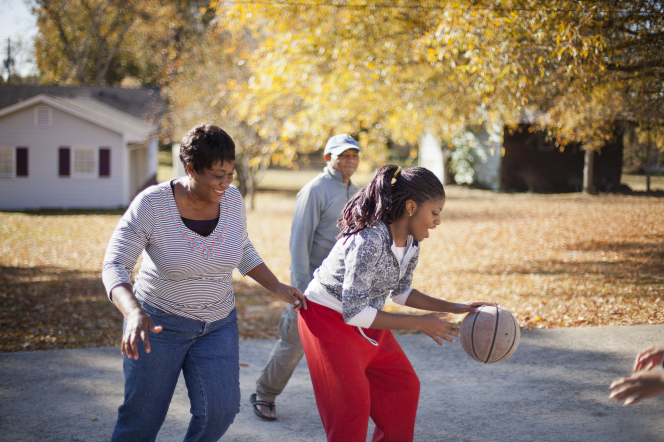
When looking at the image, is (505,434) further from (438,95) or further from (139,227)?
(438,95)

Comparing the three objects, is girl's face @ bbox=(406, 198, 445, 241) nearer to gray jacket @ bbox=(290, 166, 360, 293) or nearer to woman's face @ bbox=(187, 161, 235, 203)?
woman's face @ bbox=(187, 161, 235, 203)

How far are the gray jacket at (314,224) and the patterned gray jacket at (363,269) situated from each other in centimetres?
133

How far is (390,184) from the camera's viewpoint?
285 centimetres

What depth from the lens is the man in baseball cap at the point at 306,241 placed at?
13.9ft

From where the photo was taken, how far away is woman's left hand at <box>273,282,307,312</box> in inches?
120

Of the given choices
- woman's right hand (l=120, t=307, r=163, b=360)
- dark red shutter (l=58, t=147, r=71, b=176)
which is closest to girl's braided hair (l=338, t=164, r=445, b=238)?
woman's right hand (l=120, t=307, r=163, b=360)

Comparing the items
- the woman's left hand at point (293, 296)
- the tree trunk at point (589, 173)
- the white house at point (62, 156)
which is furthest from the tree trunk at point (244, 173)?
the woman's left hand at point (293, 296)

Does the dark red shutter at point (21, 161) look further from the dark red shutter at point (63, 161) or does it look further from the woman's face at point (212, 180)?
the woman's face at point (212, 180)

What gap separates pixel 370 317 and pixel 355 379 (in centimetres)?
33

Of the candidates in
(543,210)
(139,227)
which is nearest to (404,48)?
(139,227)

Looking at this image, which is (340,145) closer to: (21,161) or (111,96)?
(21,161)

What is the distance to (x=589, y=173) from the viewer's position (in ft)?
58.9

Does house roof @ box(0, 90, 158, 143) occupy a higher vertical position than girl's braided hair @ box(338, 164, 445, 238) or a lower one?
higher

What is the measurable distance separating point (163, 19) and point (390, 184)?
3797cm
